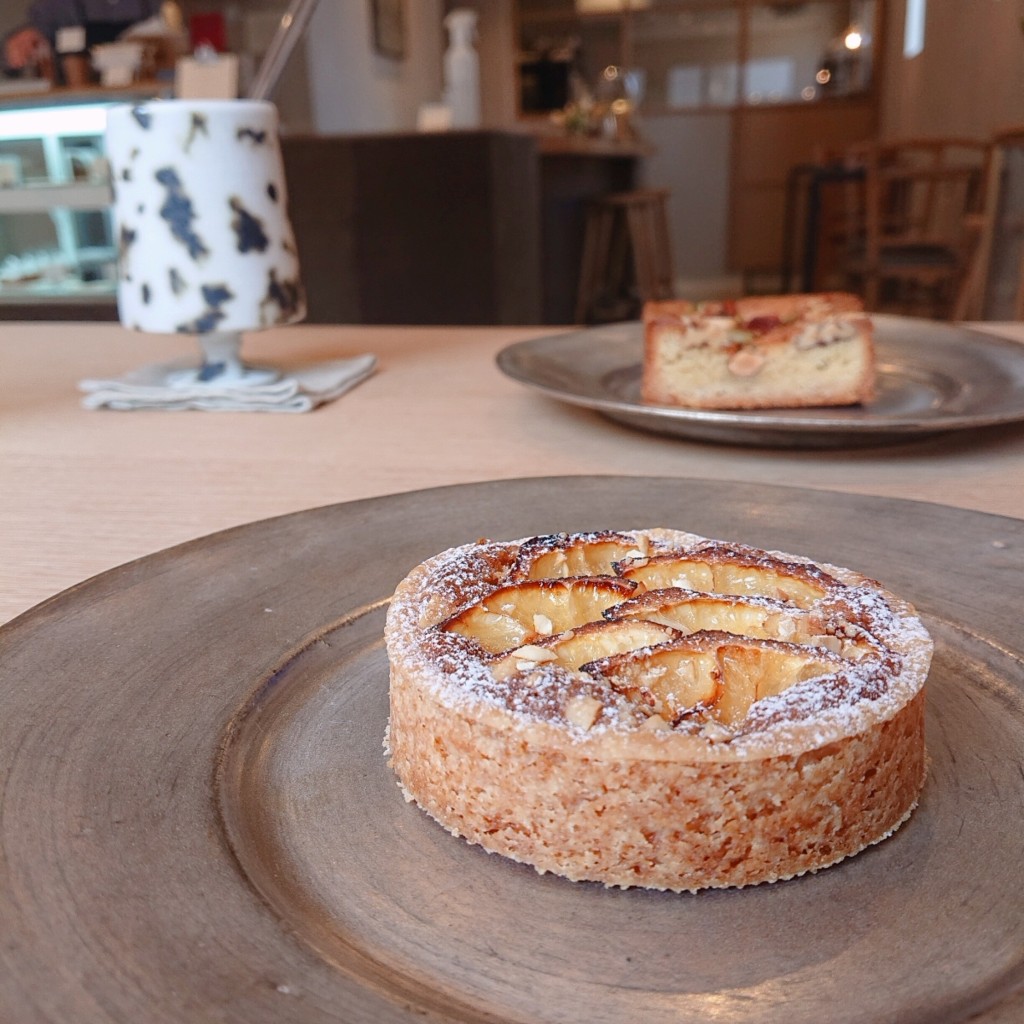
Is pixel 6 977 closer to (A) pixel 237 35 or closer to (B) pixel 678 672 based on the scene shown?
(B) pixel 678 672

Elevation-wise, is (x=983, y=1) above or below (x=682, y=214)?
above

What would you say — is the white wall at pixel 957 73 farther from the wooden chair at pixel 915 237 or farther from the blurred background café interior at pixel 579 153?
the wooden chair at pixel 915 237

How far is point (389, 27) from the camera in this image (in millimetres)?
6934

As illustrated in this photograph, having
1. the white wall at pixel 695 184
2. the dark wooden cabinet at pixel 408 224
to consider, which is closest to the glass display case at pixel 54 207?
the dark wooden cabinet at pixel 408 224

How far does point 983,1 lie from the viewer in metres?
6.43

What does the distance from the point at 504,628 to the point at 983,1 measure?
25.1 ft

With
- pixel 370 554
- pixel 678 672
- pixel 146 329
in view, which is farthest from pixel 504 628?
pixel 146 329

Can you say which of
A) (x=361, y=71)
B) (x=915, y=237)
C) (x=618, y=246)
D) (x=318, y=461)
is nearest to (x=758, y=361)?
(x=318, y=461)

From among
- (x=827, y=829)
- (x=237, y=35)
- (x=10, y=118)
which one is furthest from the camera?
(x=237, y=35)

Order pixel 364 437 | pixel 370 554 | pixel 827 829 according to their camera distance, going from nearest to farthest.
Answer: pixel 827 829, pixel 370 554, pixel 364 437

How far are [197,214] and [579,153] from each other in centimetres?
452

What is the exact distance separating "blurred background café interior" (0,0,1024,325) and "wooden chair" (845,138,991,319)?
1.1 inches

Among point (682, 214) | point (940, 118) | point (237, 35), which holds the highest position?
point (237, 35)

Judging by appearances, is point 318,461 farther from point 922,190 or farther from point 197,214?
point 922,190
